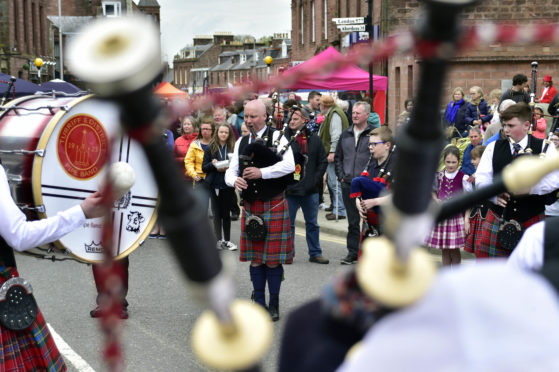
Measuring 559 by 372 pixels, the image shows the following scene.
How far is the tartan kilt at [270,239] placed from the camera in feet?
19.6

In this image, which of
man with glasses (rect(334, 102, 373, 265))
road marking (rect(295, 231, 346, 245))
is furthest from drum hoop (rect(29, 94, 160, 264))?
road marking (rect(295, 231, 346, 245))

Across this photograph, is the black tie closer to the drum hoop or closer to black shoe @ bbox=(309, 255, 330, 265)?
the drum hoop

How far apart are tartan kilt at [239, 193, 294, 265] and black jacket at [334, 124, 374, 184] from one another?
2246 mm

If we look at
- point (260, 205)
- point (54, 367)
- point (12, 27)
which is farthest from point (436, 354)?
point (12, 27)

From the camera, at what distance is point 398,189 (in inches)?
27.4

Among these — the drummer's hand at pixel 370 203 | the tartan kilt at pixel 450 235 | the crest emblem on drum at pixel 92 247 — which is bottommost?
the tartan kilt at pixel 450 235

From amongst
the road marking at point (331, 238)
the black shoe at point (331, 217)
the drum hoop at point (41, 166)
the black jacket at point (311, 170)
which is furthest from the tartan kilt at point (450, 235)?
the black shoe at point (331, 217)

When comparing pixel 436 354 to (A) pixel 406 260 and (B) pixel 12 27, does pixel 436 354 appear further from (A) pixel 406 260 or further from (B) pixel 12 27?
(B) pixel 12 27

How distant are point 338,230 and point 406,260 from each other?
9273mm

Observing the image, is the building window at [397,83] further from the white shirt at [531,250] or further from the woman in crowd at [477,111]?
→ the white shirt at [531,250]

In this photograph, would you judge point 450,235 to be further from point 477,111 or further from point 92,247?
point 477,111

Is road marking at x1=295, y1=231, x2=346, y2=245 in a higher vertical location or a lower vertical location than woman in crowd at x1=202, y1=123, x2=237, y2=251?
lower

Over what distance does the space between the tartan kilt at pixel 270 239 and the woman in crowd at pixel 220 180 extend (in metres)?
2.86

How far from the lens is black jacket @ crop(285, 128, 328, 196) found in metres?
8.16
